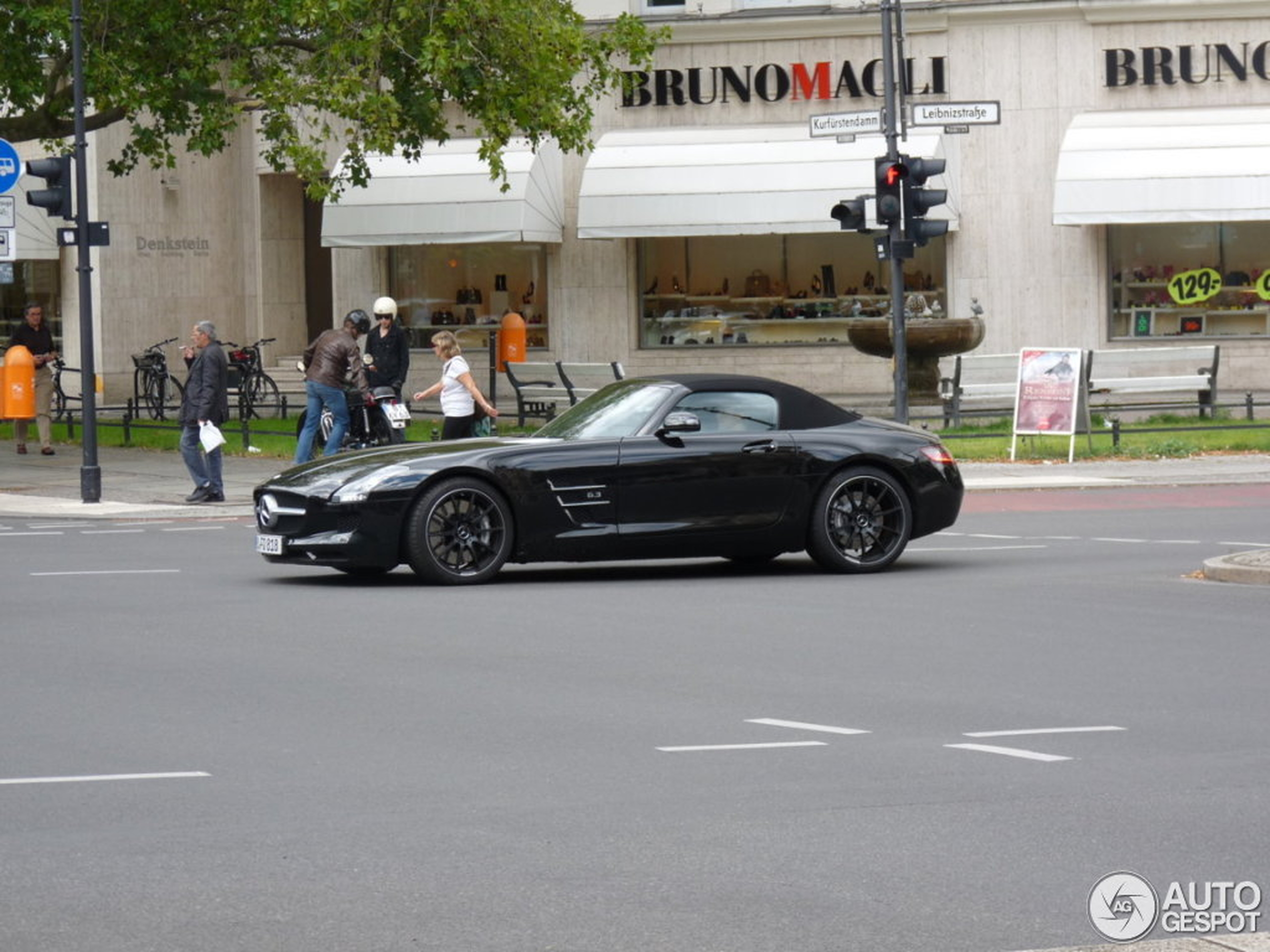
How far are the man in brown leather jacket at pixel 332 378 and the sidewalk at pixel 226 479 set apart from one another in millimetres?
977

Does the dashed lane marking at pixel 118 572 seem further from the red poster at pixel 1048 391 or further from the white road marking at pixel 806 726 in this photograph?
the red poster at pixel 1048 391

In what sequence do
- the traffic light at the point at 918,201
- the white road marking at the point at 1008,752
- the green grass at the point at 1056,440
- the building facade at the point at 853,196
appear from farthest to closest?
the building facade at the point at 853,196 < the green grass at the point at 1056,440 < the traffic light at the point at 918,201 < the white road marking at the point at 1008,752

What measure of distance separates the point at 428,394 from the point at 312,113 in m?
17.1

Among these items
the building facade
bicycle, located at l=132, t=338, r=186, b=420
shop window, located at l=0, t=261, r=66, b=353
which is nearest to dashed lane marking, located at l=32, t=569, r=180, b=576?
bicycle, located at l=132, t=338, r=186, b=420

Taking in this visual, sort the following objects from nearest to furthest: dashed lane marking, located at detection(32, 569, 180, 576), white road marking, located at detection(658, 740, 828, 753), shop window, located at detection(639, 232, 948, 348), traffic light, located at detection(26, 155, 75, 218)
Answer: white road marking, located at detection(658, 740, 828, 753), dashed lane marking, located at detection(32, 569, 180, 576), traffic light, located at detection(26, 155, 75, 218), shop window, located at detection(639, 232, 948, 348)

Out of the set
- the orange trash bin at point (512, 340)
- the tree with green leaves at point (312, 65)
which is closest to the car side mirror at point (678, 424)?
the tree with green leaves at point (312, 65)

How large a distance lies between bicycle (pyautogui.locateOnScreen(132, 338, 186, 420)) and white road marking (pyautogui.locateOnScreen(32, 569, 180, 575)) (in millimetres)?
17278

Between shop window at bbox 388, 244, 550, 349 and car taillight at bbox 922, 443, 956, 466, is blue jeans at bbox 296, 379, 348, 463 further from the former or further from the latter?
shop window at bbox 388, 244, 550, 349

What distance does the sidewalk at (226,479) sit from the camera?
21438mm

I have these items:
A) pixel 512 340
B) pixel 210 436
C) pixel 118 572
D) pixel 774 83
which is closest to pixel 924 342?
pixel 774 83

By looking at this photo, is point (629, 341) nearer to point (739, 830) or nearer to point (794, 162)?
point (794, 162)

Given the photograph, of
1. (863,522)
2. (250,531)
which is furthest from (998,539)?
(250,531)

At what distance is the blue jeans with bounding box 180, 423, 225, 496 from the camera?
2178 centimetres

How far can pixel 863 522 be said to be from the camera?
15.6 metres
